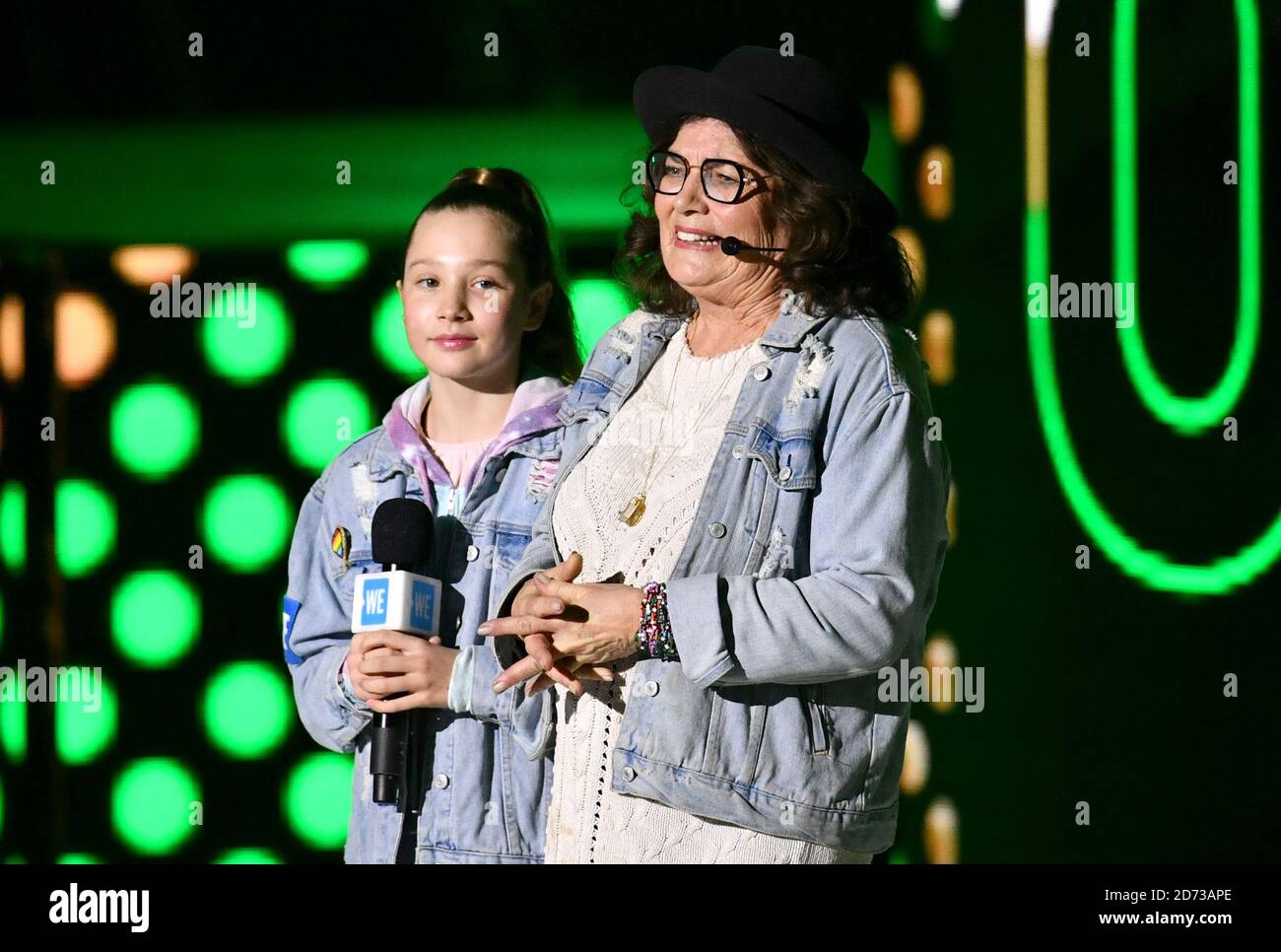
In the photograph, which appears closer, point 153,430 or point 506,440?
point 506,440

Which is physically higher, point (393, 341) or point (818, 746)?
point (393, 341)

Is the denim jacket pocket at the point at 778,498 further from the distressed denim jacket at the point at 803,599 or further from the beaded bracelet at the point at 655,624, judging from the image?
the beaded bracelet at the point at 655,624

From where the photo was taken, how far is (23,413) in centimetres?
348

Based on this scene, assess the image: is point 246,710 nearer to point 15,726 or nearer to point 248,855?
point 248,855

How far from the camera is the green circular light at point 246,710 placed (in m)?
3.46

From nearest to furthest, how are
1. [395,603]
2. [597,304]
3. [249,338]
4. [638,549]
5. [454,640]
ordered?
[638,549] → [395,603] → [454,640] → [597,304] → [249,338]

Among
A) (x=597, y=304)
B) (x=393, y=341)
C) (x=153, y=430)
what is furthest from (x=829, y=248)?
(x=153, y=430)

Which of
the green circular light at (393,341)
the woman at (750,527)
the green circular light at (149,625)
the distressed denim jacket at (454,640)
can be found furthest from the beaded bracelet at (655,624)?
the green circular light at (149,625)

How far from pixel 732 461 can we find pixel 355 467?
0.76m

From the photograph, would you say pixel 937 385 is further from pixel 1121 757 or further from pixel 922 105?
pixel 1121 757

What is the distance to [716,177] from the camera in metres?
2.09

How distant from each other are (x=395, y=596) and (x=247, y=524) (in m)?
1.34

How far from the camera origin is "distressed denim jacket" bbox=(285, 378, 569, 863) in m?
2.29
